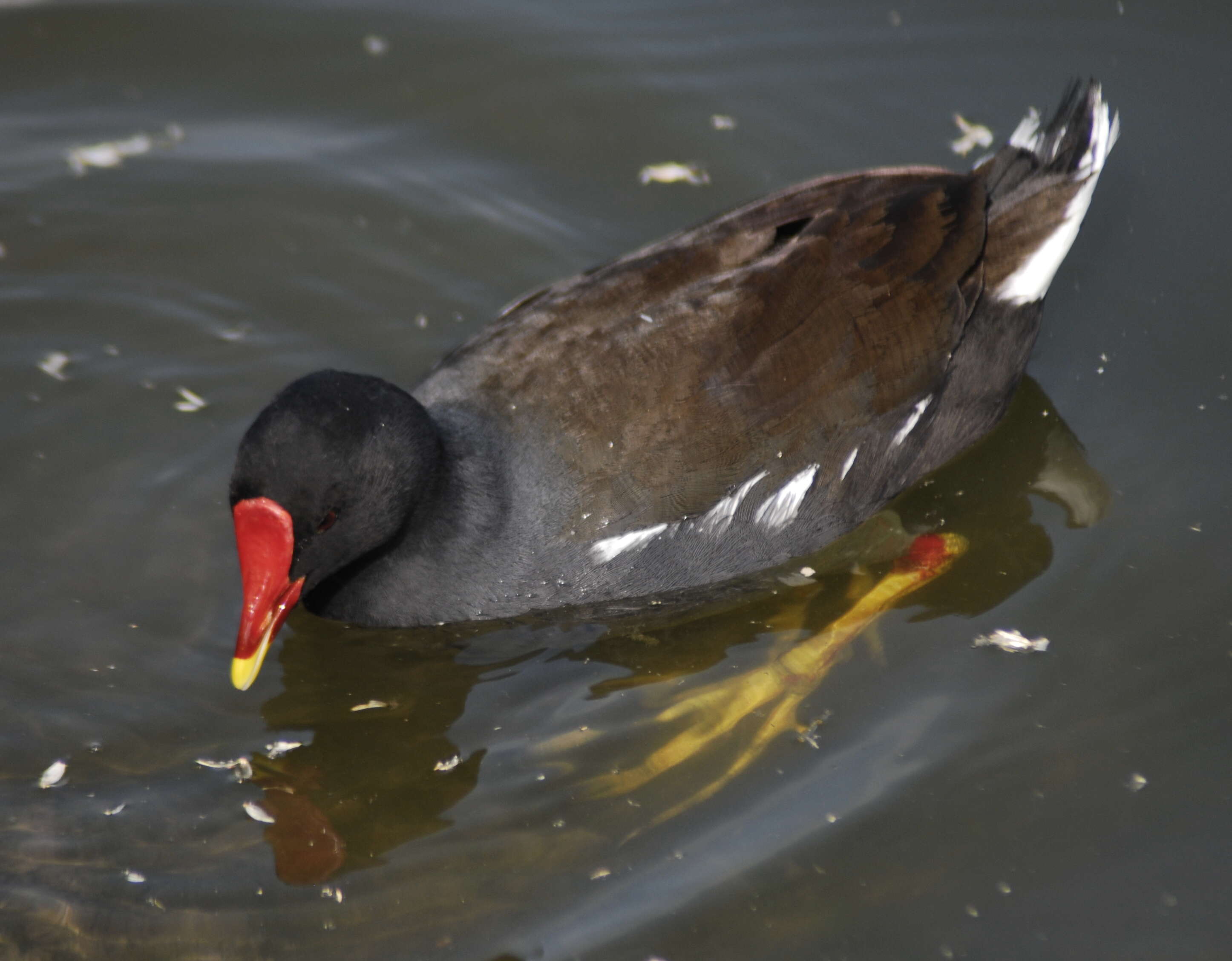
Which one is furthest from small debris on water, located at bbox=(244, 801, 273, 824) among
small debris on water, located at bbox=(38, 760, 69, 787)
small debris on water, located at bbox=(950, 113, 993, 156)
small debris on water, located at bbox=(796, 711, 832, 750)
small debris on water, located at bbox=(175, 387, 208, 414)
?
small debris on water, located at bbox=(950, 113, 993, 156)

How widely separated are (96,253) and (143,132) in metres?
0.81

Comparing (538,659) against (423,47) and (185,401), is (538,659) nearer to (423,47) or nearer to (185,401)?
(185,401)

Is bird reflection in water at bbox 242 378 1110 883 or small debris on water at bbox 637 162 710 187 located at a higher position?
small debris on water at bbox 637 162 710 187

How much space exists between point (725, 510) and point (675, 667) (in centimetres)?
48

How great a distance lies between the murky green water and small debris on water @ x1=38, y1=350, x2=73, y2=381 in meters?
0.02

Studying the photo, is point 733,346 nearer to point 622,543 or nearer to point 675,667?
point 622,543

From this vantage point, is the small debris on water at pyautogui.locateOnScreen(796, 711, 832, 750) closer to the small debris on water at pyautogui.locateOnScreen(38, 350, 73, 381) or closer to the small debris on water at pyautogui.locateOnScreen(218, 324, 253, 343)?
→ the small debris on water at pyautogui.locateOnScreen(218, 324, 253, 343)

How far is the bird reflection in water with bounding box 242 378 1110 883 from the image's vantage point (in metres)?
3.31

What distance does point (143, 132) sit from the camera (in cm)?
564

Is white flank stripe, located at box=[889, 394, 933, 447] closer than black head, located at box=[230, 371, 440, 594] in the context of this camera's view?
No

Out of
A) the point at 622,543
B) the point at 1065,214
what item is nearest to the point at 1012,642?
the point at 622,543

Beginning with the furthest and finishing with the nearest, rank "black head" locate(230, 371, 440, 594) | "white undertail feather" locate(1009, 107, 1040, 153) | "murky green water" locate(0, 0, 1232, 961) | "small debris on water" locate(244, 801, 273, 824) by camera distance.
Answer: "white undertail feather" locate(1009, 107, 1040, 153), "small debris on water" locate(244, 801, 273, 824), "black head" locate(230, 371, 440, 594), "murky green water" locate(0, 0, 1232, 961)

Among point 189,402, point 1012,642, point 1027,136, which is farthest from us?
point 189,402

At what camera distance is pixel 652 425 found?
354 centimetres
